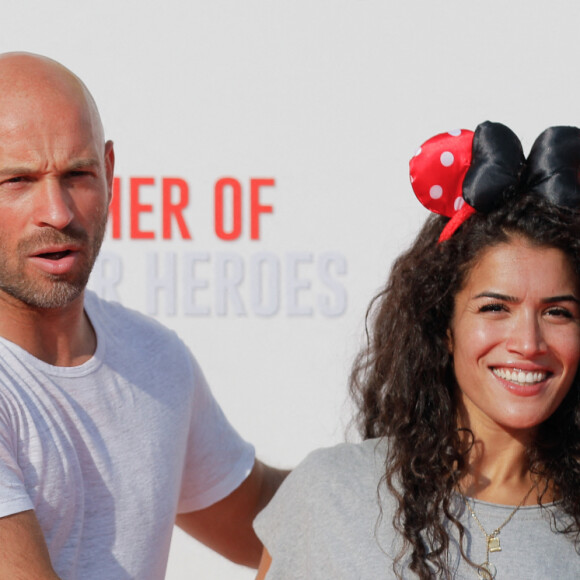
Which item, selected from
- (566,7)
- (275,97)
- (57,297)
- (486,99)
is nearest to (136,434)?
(57,297)

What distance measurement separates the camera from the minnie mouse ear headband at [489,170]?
169 cm

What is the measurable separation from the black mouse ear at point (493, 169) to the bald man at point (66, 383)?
0.72 m

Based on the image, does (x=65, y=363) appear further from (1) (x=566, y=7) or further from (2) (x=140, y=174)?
(1) (x=566, y=7)

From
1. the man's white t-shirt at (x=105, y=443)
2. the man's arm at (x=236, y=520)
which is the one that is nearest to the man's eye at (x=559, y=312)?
the man's white t-shirt at (x=105, y=443)

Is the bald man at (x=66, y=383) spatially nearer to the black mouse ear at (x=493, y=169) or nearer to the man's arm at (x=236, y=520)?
the man's arm at (x=236, y=520)

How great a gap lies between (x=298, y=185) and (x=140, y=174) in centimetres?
56

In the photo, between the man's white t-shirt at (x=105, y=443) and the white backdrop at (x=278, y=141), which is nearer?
the man's white t-shirt at (x=105, y=443)

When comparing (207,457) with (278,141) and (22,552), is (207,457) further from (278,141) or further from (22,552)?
(278,141)

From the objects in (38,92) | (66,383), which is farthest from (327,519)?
(38,92)

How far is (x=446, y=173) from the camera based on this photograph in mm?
1736

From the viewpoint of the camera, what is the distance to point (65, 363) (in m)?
1.80

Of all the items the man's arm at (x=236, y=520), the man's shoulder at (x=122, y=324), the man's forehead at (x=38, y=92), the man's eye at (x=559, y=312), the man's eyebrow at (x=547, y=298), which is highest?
the man's forehead at (x=38, y=92)

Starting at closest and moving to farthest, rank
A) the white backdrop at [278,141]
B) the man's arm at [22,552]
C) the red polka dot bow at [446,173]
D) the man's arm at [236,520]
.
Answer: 1. the man's arm at [22,552]
2. the red polka dot bow at [446,173]
3. the man's arm at [236,520]
4. the white backdrop at [278,141]

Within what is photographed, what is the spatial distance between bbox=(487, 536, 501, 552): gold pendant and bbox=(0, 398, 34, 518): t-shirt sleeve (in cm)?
81
